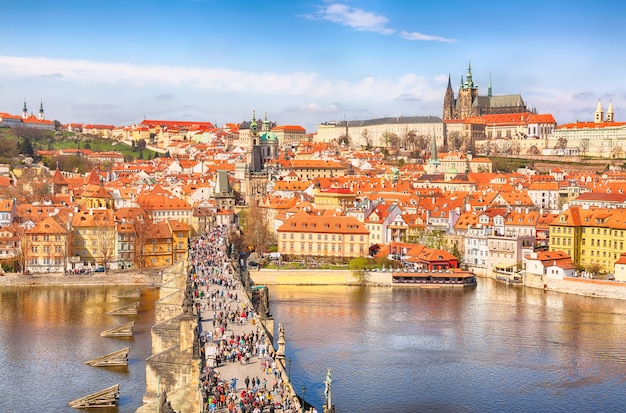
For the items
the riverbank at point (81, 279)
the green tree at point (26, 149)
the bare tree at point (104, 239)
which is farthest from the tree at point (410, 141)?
the riverbank at point (81, 279)

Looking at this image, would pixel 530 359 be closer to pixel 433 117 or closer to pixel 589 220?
pixel 589 220

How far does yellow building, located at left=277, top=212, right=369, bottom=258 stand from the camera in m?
47.3

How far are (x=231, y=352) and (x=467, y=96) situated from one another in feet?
384

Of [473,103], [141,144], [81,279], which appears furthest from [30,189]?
[473,103]

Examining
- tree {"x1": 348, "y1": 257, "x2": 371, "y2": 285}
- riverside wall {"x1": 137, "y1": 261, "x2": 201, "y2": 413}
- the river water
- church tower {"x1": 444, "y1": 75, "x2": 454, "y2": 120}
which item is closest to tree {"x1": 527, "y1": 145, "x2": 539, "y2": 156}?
church tower {"x1": 444, "y1": 75, "x2": 454, "y2": 120}

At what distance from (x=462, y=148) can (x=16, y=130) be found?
59.0 meters

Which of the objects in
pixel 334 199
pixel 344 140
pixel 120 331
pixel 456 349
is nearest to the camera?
pixel 456 349

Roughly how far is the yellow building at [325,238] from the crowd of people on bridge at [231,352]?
15.5 m

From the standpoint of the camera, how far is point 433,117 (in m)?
119

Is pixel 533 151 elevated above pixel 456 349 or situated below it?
above

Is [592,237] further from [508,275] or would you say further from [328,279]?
[328,279]

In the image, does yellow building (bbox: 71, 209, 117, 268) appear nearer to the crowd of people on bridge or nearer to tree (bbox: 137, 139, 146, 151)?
the crowd of people on bridge

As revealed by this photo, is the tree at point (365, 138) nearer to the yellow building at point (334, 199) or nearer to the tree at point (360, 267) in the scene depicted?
the yellow building at point (334, 199)

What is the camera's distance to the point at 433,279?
4272cm
